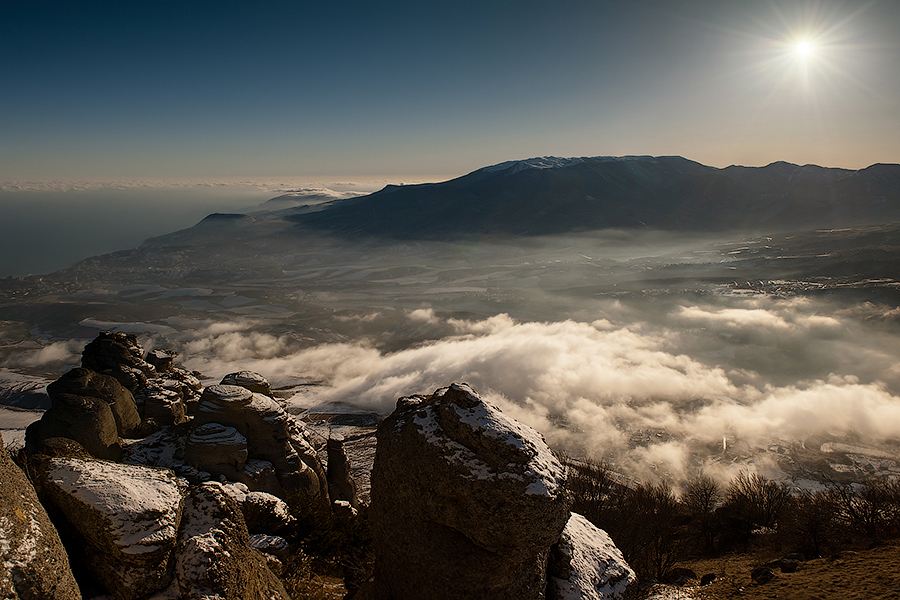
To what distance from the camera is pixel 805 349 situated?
139000 mm

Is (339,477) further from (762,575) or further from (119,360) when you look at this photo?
(762,575)

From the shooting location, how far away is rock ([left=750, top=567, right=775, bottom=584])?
58.2 feet

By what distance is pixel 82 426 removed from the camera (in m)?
21.3

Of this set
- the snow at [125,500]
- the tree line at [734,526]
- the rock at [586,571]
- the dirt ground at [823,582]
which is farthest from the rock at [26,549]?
the tree line at [734,526]

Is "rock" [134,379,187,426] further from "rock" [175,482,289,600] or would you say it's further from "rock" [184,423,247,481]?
"rock" [175,482,289,600]

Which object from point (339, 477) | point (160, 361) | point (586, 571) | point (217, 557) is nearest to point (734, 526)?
point (339, 477)

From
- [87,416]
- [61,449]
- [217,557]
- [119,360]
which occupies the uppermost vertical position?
[61,449]

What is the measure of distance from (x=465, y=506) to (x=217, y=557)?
14.1 ft

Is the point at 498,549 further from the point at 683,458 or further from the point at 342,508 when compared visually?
the point at 683,458

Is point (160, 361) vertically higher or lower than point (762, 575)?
higher

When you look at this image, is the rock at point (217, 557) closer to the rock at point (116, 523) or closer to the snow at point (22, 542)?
the rock at point (116, 523)

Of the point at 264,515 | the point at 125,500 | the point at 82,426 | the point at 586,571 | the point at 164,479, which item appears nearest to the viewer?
the point at 125,500

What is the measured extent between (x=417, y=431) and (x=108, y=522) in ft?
17.2

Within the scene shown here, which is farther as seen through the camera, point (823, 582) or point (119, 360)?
point (119, 360)
